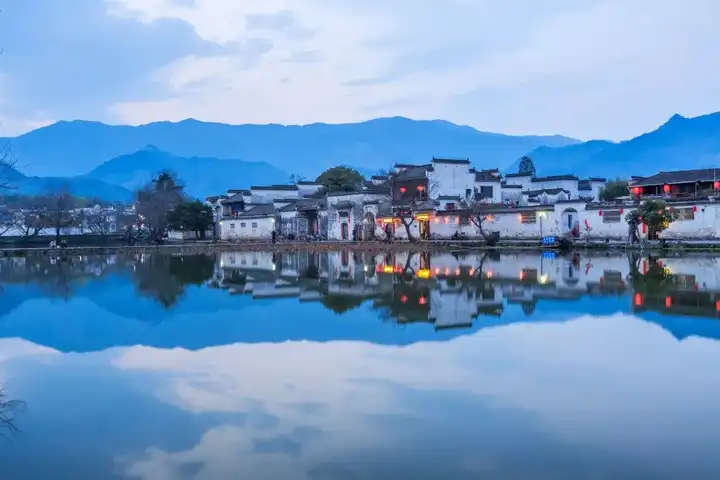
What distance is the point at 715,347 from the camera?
348 inches

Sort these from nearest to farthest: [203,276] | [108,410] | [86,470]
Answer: [86,470]
[108,410]
[203,276]

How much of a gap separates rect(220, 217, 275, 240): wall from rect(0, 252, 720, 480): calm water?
111 ft

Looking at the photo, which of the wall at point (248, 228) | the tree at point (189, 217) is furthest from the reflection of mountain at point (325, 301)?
the wall at point (248, 228)

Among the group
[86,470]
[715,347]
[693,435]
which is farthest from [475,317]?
[86,470]

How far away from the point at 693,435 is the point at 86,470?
5.14 metres

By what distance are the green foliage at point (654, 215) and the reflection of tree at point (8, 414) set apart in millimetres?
29185

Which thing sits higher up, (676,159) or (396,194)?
(676,159)

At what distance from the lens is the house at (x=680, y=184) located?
34.0m

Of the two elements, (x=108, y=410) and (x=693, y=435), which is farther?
(x=108, y=410)

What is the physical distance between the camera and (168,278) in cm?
2095

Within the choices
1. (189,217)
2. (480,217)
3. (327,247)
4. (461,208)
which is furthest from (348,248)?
(189,217)

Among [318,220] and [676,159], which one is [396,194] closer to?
[318,220]

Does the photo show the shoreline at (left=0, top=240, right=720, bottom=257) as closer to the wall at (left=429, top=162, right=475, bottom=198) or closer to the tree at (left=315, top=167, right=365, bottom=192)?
the wall at (left=429, top=162, right=475, bottom=198)

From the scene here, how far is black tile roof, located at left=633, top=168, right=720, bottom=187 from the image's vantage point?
3434 cm
